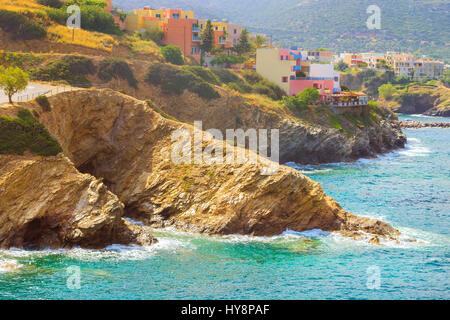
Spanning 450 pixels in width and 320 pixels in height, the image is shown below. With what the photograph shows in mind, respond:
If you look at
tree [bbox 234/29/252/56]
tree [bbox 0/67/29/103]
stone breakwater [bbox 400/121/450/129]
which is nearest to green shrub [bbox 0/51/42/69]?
tree [bbox 0/67/29/103]

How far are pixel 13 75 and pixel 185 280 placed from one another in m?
24.2

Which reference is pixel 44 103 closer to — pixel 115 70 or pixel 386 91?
pixel 115 70

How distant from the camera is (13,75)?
4859cm

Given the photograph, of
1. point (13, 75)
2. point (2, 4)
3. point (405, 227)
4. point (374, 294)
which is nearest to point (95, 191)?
point (13, 75)

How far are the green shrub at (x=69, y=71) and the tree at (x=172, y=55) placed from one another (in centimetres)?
2037

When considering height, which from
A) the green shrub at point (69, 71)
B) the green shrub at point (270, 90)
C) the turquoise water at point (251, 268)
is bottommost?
the turquoise water at point (251, 268)

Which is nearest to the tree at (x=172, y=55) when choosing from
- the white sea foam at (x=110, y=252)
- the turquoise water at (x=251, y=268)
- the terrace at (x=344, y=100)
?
the terrace at (x=344, y=100)

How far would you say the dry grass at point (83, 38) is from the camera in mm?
84312

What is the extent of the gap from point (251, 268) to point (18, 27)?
191ft

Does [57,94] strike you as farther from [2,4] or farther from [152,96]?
[2,4]

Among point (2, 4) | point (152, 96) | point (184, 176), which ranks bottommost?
point (184, 176)

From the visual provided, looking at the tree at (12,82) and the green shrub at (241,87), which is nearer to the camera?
the tree at (12,82)

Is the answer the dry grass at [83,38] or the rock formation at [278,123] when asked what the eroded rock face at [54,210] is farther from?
the dry grass at [83,38]

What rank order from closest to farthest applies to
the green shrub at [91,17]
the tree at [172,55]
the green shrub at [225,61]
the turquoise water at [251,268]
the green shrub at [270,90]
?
the turquoise water at [251,268], the green shrub at [91,17], the green shrub at [270,90], the tree at [172,55], the green shrub at [225,61]
